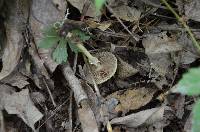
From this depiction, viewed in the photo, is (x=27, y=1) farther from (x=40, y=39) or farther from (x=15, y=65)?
(x=15, y=65)

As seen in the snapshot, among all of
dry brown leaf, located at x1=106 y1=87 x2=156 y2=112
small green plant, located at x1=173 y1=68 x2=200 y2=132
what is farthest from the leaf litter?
small green plant, located at x1=173 y1=68 x2=200 y2=132

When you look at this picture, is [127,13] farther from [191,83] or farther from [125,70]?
[191,83]

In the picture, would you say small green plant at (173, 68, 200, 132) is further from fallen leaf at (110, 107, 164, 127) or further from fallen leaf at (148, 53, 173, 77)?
fallen leaf at (148, 53, 173, 77)

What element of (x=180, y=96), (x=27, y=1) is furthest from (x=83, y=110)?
(x=27, y=1)

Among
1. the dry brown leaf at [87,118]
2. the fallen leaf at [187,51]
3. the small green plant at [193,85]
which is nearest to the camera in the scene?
the small green plant at [193,85]

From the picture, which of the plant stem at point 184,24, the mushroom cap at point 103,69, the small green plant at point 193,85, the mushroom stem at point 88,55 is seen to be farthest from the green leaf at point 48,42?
the small green plant at point 193,85

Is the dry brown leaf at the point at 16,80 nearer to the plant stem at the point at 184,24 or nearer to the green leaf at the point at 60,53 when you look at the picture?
the green leaf at the point at 60,53
